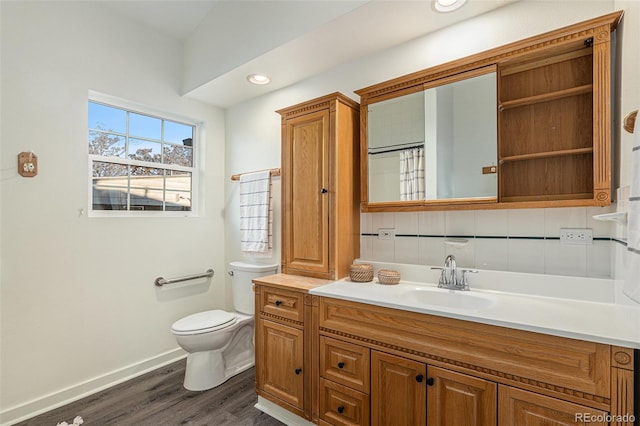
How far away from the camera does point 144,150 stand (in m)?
2.62

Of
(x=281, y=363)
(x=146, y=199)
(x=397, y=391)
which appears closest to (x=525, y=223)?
(x=397, y=391)

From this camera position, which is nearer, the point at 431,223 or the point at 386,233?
the point at 431,223

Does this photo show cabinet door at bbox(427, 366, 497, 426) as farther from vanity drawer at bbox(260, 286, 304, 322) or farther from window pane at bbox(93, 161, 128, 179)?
window pane at bbox(93, 161, 128, 179)

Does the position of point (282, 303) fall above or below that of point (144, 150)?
below

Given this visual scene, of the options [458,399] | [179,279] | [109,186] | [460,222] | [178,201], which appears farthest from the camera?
[178,201]

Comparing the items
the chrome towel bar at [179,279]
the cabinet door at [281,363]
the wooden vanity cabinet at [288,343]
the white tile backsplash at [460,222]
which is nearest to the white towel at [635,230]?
the white tile backsplash at [460,222]

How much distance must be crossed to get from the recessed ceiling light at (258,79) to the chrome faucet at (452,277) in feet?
6.34

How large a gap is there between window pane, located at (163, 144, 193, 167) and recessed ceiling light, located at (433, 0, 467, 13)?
240 centimetres

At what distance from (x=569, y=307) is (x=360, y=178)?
4.15 ft

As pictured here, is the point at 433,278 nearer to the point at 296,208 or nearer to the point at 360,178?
the point at 360,178

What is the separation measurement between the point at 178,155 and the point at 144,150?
311 mm

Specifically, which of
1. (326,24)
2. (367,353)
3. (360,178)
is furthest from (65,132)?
(367,353)

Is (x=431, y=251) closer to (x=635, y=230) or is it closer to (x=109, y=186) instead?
(x=635, y=230)

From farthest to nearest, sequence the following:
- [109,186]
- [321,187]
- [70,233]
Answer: [109,186], [70,233], [321,187]
